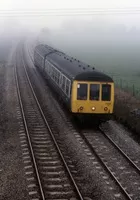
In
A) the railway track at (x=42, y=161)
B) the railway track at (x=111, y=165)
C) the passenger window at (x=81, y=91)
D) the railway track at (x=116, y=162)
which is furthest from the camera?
the passenger window at (x=81, y=91)

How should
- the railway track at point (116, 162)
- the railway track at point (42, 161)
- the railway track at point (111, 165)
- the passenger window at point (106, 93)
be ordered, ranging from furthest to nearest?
the passenger window at point (106, 93) < the railway track at point (116, 162) < the railway track at point (111, 165) < the railway track at point (42, 161)

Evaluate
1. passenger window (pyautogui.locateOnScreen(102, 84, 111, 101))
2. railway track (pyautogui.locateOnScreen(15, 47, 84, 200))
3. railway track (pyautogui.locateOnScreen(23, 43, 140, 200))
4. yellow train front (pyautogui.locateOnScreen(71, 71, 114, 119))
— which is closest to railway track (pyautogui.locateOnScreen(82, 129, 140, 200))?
railway track (pyautogui.locateOnScreen(23, 43, 140, 200))

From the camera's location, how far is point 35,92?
97.7 feet

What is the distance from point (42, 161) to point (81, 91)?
5.42 metres

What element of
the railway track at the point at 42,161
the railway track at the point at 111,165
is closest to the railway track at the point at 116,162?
the railway track at the point at 111,165

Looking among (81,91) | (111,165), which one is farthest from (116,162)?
(81,91)

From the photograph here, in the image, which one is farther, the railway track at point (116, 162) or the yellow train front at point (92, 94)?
the yellow train front at point (92, 94)

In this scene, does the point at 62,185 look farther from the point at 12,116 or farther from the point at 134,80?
the point at 134,80

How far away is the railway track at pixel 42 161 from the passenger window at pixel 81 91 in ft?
7.31

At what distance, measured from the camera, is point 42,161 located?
1515 cm

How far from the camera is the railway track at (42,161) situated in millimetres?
12375

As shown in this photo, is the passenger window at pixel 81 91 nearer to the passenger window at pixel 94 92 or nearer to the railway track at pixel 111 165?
the passenger window at pixel 94 92

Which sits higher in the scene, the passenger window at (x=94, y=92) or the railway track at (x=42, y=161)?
the passenger window at (x=94, y=92)

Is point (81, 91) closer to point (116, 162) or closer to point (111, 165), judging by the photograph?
point (116, 162)
